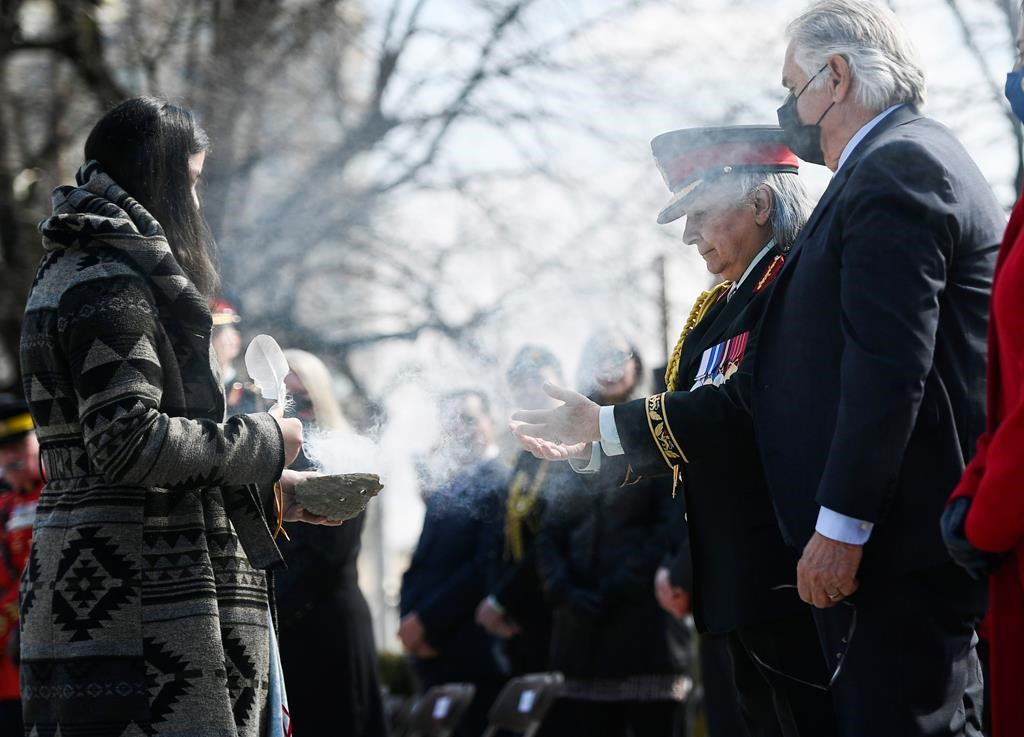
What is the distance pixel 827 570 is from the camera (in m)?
2.88

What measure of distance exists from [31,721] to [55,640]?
22 centimetres

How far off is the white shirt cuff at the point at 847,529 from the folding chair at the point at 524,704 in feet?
12.3

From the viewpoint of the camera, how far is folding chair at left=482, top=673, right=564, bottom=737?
21.6 feet

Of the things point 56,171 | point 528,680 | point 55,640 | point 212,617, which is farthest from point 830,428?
point 56,171

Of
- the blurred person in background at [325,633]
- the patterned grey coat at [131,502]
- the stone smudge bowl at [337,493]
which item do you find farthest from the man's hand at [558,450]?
the blurred person in background at [325,633]

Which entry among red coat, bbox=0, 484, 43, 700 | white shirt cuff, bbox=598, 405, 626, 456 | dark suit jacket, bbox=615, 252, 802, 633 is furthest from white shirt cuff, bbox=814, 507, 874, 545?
red coat, bbox=0, 484, 43, 700

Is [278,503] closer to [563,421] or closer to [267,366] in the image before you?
[267,366]

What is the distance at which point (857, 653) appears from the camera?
9.55ft

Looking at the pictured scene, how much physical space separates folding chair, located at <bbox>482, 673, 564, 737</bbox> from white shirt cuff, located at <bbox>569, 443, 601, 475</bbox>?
2.71 metres

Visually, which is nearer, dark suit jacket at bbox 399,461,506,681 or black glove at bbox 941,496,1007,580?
black glove at bbox 941,496,1007,580

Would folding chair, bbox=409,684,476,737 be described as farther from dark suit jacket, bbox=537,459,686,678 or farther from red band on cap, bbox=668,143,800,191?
red band on cap, bbox=668,143,800,191

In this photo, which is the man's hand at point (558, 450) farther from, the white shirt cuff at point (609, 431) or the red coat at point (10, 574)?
the red coat at point (10, 574)

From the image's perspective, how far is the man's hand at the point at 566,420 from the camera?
352 centimetres

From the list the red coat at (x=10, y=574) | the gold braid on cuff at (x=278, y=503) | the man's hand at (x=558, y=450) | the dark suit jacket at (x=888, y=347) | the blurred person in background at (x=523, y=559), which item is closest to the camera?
the dark suit jacket at (x=888, y=347)
